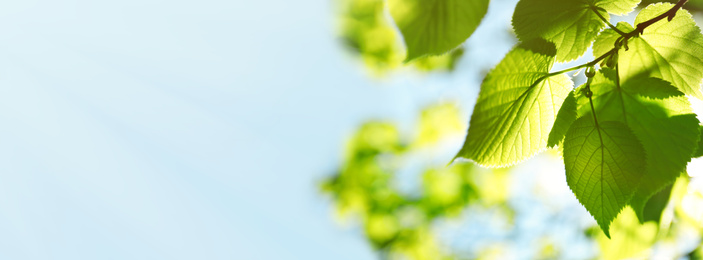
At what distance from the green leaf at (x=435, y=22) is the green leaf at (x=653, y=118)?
114 mm

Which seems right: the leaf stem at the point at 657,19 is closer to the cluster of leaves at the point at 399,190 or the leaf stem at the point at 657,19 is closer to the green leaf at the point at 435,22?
the green leaf at the point at 435,22

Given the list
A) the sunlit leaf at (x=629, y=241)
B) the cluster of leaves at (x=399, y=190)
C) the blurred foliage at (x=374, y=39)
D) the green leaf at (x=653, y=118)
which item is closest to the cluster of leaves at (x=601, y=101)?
the green leaf at (x=653, y=118)

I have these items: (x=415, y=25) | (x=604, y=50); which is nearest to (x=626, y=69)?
(x=604, y=50)

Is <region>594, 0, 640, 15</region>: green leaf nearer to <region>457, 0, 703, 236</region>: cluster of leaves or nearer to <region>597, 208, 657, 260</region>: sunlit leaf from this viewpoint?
<region>457, 0, 703, 236</region>: cluster of leaves

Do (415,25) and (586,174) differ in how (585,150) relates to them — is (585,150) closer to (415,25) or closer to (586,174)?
(586,174)

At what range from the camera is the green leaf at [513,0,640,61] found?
366 millimetres

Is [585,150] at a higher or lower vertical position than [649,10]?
lower

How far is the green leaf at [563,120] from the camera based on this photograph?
0.36 m

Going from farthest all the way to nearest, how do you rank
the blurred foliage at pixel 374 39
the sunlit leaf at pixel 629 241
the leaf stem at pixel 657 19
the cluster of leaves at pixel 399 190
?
the cluster of leaves at pixel 399 190, the blurred foliage at pixel 374 39, the sunlit leaf at pixel 629 241, the leaf stem at pixel 657 19

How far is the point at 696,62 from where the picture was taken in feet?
1.20

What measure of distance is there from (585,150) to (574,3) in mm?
116

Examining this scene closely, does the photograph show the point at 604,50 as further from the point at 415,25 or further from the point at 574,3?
the point at 415,25

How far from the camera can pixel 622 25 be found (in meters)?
0.37

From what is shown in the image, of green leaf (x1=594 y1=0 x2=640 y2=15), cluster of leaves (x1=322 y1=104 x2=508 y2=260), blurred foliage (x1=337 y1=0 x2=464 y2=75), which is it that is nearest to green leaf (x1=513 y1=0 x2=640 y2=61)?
green leaf (x1=594 y1=0 x2=640 y2=15)
